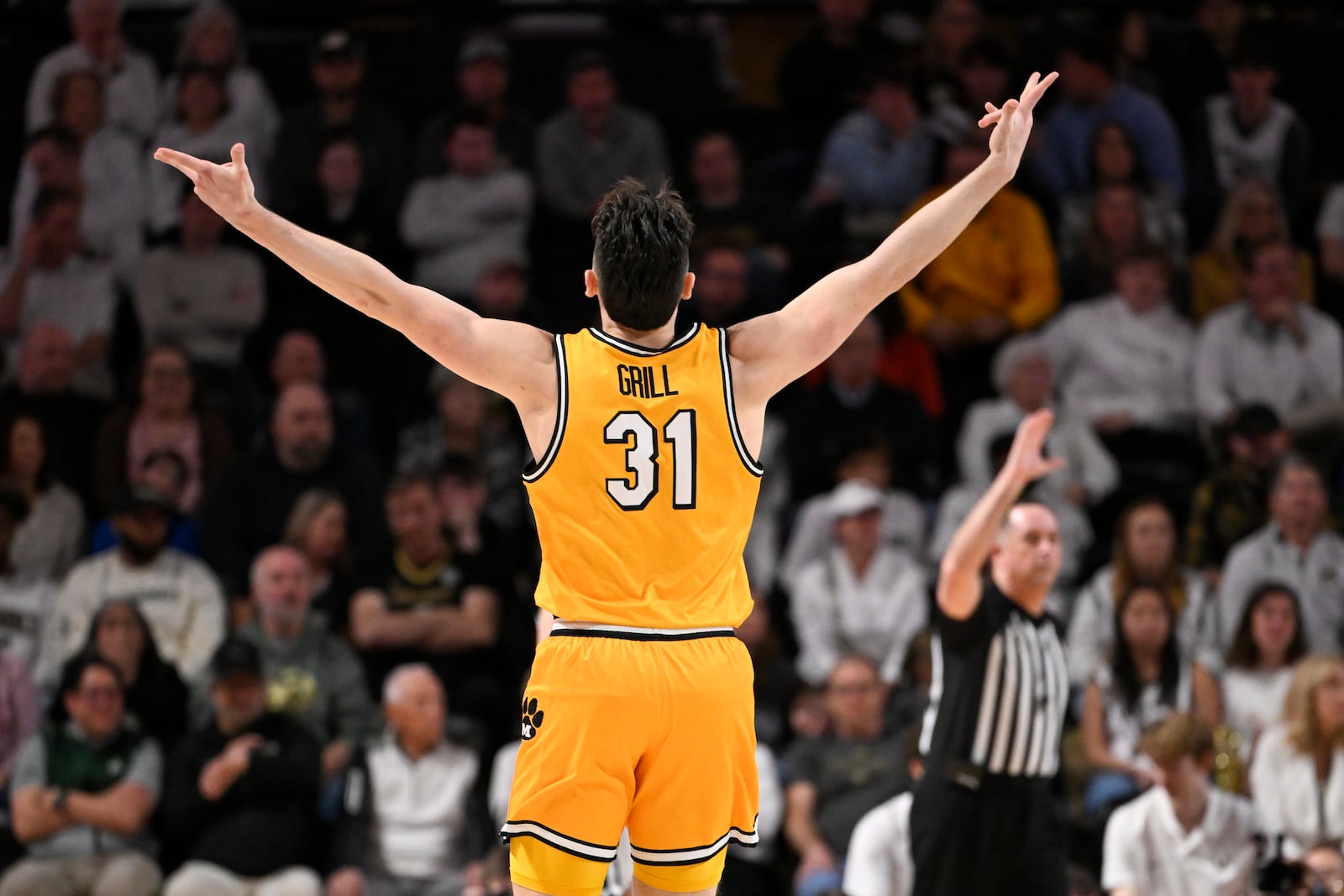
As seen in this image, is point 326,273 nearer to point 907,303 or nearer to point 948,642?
point 948,642

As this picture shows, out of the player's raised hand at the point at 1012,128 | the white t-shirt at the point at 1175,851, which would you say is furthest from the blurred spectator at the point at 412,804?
the player's raised hand at the point at 1012,128

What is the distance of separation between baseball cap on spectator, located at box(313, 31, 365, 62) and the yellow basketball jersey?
7.86 meters

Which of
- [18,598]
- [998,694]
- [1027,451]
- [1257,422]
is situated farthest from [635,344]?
[1257,422]

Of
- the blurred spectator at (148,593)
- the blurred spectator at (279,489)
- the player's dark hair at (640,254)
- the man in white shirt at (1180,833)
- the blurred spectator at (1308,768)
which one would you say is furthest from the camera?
the blurred spectator at (279,489)

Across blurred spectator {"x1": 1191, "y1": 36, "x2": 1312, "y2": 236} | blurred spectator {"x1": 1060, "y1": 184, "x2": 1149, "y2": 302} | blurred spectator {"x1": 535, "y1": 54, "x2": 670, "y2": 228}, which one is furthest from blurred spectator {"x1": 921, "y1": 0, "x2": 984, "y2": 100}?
blurred spectator {"x1": 535, "y1": 54, "x2": 670, "y2": 228}

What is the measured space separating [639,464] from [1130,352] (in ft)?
24.6

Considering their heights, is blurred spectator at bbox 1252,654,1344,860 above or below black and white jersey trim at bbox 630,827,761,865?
below

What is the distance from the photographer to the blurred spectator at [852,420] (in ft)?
36.2

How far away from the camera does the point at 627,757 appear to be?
180 inches

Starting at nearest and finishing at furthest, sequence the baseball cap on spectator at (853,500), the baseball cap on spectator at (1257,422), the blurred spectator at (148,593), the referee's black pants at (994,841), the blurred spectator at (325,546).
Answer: the referee's black pants at (994,841) < the blurred spectator at (148,593) < the blurred spectator at (325,546) < the baseball cap on spectator at (853,500) < the baseball cap on spectator at (1257,422)

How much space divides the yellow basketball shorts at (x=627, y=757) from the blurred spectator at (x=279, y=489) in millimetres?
6047

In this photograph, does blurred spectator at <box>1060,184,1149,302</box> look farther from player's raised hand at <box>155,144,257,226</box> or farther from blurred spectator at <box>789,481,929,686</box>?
player's raised hand at <box>155,144,257,226</box>

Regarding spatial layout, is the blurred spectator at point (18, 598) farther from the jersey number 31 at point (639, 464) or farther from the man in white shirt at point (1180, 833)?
the jersey number 31 at point (639, 464)

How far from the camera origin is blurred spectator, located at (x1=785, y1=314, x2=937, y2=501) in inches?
435
